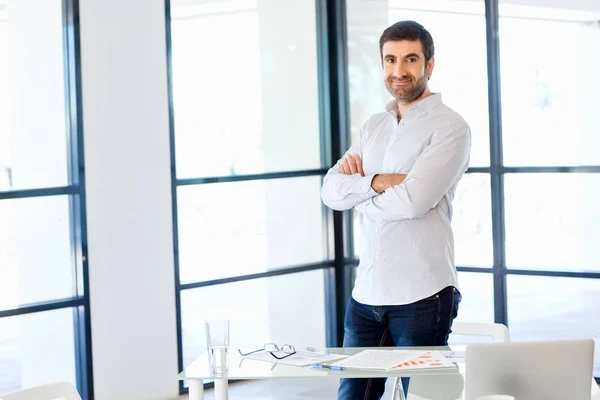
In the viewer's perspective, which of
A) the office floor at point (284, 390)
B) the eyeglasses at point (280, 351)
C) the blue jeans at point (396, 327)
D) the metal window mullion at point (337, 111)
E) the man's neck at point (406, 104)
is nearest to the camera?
the eyeglasses at point (280, 351)

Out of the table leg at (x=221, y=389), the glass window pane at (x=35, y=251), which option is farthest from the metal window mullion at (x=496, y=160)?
the table leg at (x=221, y=389)

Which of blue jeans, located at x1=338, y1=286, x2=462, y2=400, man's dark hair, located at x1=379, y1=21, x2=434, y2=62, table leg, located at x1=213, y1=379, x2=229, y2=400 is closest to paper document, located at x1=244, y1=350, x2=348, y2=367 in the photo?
table leg, located at x1=213, y1=379, x2=229, y2=400

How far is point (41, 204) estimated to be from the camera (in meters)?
4.59

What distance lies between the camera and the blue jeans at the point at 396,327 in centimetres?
295

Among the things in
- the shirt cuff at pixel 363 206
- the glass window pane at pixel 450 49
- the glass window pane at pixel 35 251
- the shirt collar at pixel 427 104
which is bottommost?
the glass window pane at pixel 35 251

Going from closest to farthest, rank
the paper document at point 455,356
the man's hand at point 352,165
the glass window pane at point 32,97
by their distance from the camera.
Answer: the paper document at point 455,356, the man's hand at point 352,165, the glass window pane at point 32,97

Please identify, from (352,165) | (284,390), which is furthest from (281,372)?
(284,390)

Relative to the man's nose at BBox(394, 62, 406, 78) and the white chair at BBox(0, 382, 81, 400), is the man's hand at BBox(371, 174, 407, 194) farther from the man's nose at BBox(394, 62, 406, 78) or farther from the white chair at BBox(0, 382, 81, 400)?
the white chair at BBox(0, 382, 81, 400)

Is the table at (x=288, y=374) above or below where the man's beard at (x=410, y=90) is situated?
below

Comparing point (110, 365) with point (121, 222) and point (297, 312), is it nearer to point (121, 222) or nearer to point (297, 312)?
point (121, 222)

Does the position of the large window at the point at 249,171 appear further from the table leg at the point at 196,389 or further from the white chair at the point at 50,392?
the table leg at the point at 196,389

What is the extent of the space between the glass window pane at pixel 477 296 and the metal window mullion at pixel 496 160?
7 cm

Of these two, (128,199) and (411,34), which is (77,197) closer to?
(128,199)

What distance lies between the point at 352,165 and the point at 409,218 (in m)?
0.38
